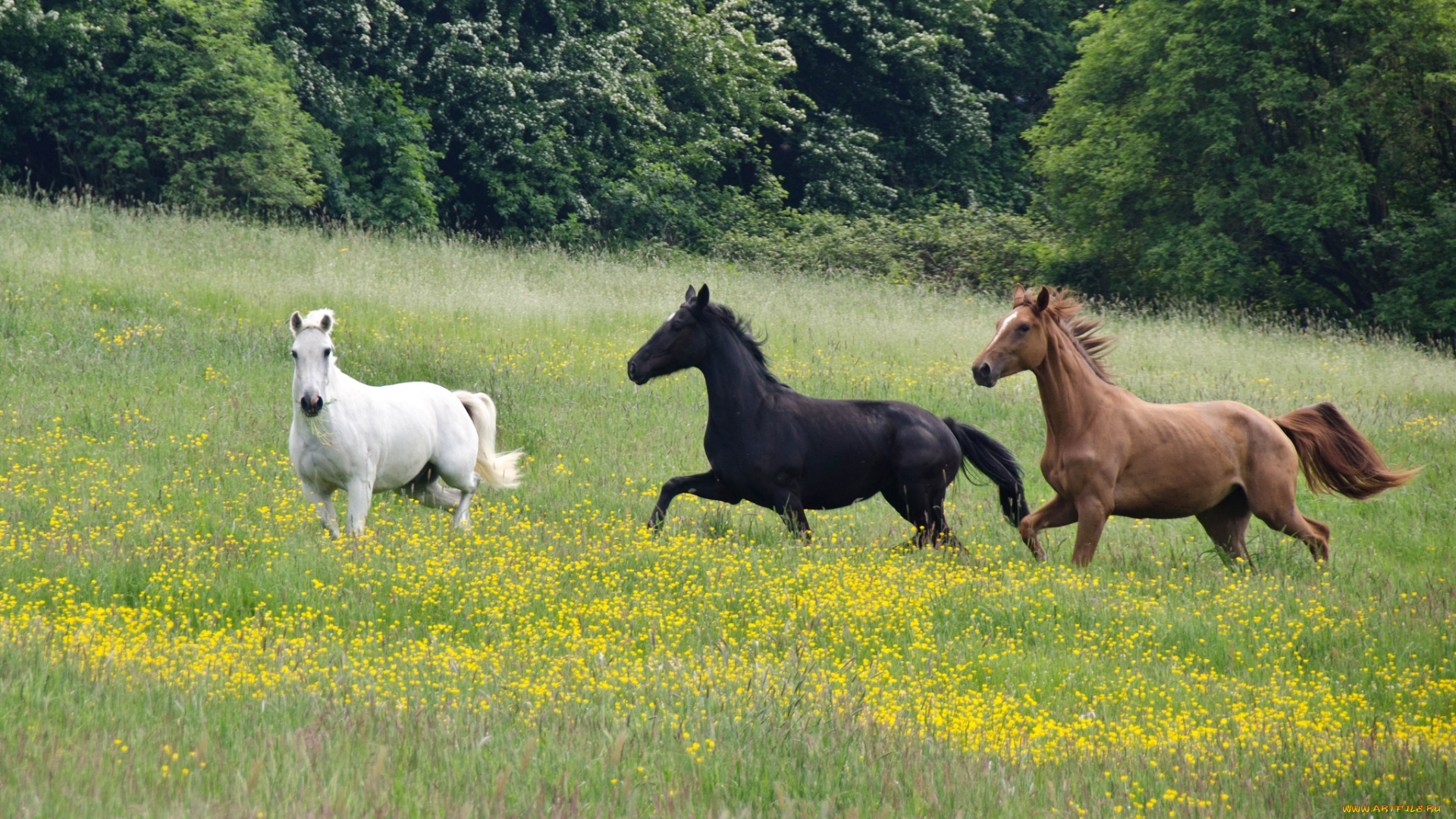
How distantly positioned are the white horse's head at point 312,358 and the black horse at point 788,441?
90.9 inches

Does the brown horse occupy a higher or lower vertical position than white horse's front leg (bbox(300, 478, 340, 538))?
higher

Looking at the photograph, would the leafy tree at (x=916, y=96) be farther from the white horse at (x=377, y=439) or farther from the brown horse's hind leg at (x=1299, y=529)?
the brown horse's hind leg at (x=1299, y=529)

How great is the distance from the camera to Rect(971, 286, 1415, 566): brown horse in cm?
872

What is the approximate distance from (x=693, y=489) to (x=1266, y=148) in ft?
88.5

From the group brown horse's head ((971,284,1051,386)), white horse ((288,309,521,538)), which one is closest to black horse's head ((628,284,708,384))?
white horse ((288,309,521,538))

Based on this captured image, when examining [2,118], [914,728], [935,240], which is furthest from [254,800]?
[935,240]

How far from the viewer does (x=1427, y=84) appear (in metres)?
29.0

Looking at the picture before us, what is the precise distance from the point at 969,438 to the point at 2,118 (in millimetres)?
25891

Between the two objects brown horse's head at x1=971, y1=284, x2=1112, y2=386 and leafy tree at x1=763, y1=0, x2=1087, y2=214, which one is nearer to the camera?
brown horse's head at x1=971, y1=284, x2=1112, y2=386

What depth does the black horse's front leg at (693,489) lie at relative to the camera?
920 cm

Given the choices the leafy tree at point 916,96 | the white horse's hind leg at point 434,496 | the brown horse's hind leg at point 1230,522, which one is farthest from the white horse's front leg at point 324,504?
the leafy tree at point 916,96

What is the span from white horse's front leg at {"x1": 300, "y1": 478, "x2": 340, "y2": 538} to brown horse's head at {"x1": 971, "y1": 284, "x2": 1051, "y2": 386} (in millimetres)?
4603

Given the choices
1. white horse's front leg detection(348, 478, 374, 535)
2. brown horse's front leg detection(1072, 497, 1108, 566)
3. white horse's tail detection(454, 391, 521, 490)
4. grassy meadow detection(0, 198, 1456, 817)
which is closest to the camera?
grassy meadow detection(0, 198, 1456, 817)

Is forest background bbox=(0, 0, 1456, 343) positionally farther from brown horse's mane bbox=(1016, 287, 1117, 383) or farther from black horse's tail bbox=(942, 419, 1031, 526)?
brown horse's mane bbox=(1016, 287, 1117, 383)
